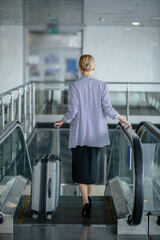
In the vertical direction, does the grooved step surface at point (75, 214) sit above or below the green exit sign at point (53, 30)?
below

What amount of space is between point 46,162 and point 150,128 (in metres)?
1.14

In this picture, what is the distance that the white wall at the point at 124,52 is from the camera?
1353cm

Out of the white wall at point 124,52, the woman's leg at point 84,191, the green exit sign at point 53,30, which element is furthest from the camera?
the green exit sign at point 53,30

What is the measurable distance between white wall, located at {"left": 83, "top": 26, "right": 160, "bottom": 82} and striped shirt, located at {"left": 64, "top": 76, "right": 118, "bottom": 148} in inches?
351

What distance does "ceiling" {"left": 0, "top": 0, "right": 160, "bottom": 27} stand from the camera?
10.7 metres

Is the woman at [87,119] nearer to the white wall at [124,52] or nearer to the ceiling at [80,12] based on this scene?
the ceiling at [80,12]

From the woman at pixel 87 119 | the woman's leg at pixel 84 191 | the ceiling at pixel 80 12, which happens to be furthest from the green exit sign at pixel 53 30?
the woman's leg at pixel 84 191

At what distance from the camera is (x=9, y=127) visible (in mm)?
5000

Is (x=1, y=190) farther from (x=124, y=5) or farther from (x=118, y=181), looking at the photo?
(x=124, y=5)

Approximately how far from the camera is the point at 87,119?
4852 millimetres

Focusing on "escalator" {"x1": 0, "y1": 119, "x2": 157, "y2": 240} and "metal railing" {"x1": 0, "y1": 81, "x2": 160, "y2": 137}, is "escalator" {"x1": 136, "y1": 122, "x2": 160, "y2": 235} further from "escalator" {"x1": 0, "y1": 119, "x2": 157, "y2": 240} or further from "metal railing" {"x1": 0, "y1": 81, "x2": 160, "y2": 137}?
"metal railing" {"x1": 0, "y1": 81, "x2": 160, "y2": 137}

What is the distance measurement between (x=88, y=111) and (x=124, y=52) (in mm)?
9093

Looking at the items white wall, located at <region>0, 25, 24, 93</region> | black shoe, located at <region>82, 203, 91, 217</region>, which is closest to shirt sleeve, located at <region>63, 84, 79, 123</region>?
black shoe, located at <region>82, 203, 91, 217</region>

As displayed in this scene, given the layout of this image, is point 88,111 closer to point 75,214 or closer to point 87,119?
point 87,119
